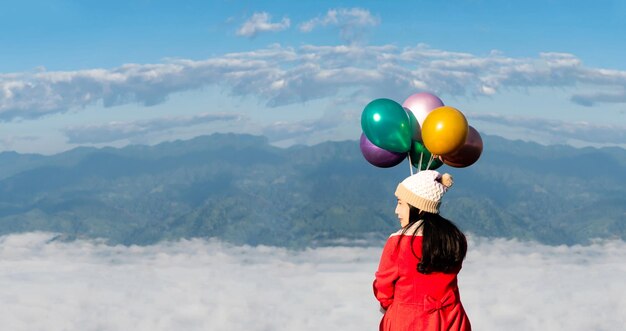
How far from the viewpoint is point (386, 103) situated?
9.53 meters

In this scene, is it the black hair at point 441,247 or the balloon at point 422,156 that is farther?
the balloon at point 422,156

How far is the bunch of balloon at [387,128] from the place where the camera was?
9.43 m

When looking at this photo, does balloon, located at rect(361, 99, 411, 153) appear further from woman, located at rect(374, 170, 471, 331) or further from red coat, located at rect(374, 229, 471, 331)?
red coat, located at rect(374, 229, 471, 331)

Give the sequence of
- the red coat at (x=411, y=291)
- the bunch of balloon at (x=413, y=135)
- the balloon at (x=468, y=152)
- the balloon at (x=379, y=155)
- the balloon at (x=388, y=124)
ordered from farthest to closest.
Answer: the balloon at (x=379, y=155)
the balloon at (x=468, y=152)
the balloon at (x=388, y=124)
the bunch of balloon at (x=413, y=135)
the red coat at (x=411, y=291)

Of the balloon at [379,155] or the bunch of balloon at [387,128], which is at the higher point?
the bunch of balloon at [387,128]

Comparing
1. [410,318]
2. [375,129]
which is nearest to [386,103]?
[375,129]

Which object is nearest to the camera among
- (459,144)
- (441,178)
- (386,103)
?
→ (441,178)

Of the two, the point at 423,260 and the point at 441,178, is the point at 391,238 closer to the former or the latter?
the point at 423,260

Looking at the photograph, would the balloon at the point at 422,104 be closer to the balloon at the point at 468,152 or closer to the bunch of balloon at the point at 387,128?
the bunch of balloon at the point at 387,128

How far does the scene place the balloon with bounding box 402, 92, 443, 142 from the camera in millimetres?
9742

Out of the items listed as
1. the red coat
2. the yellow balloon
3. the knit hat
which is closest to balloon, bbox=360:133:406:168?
the yellow balloon

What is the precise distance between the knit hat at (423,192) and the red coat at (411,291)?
1.15 ft

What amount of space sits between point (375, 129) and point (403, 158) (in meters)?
0.78

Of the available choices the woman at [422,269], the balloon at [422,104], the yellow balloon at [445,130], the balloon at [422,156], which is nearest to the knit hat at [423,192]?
the woman at [422,269]
